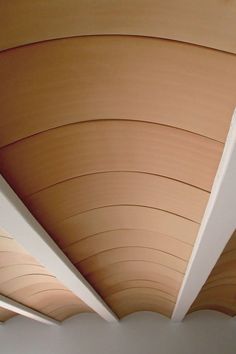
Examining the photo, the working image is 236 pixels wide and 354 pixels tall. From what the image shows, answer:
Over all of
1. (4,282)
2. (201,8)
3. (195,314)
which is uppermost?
(201,8)

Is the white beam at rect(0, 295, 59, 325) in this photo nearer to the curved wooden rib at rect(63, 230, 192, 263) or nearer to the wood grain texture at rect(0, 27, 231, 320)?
the curved wooden rib at rect(63, 230, 192, 263)

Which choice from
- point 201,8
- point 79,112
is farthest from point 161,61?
point 79,112

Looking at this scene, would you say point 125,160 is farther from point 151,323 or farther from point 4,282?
point 151,323

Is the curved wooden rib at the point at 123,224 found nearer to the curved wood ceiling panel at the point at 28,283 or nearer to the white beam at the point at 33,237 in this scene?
the white beam at the point at 33,237

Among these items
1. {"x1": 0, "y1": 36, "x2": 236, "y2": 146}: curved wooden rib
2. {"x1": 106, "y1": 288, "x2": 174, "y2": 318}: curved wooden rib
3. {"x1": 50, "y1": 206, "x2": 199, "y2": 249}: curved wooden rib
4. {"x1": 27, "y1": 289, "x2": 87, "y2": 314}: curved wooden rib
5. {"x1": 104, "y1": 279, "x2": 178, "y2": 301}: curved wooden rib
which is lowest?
{"x1": 27, "y1": 289, "x2": 87, "y2": 314}: curved wooden rib

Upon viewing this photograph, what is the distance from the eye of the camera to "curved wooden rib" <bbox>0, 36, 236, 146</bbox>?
2176 mm

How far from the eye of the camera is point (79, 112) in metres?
2.70

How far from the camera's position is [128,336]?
13.3 meters

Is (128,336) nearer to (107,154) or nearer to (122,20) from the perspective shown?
(107,154)

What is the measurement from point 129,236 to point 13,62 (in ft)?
11.5

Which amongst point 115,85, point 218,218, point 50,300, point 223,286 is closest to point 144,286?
point 223,286

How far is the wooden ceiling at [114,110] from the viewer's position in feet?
6.54

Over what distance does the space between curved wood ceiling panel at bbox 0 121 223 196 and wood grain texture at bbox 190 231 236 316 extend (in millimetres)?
2452

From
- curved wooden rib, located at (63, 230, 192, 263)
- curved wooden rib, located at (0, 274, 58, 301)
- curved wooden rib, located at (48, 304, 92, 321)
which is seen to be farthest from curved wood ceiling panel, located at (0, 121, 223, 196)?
curved wooden rib, located at (48, 304, 92, 321)
